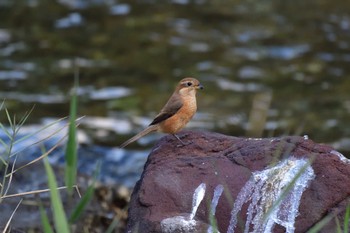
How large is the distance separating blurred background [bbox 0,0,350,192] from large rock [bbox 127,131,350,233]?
449 centimetres

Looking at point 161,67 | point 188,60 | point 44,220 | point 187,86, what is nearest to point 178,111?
point 187,86

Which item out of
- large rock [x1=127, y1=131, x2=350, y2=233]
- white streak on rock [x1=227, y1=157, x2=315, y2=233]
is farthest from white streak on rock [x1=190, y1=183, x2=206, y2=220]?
white streak on rock [x1=227, y1=157, x2=315, y2=233]

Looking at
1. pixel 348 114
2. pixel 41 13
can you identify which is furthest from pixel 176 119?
pixel 41 13

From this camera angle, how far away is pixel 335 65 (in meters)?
13.1

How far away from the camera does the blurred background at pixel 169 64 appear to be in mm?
11195

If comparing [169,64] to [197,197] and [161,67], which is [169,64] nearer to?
[161,67]

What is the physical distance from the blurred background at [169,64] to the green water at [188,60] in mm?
15

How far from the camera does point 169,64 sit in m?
12.9

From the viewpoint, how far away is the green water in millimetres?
11500

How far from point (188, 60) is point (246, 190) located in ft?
25.5

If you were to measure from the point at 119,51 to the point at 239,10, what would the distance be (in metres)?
2.47

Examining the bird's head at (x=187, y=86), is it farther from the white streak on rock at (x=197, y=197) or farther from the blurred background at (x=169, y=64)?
the blurred background at (x=169, y=64)

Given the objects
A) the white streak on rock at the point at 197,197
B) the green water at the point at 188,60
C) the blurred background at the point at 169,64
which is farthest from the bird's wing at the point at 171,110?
the green water at the point at 188,60

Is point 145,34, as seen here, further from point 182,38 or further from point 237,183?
point 237,183
